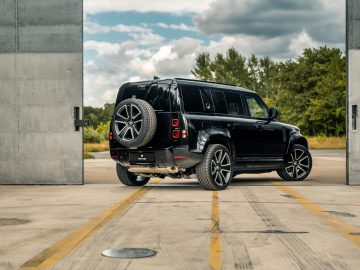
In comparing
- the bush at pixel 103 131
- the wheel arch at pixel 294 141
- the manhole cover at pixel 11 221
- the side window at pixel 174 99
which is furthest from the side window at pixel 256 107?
the bush at pixel 103 131

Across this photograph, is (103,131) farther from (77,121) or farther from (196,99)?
(196,99)

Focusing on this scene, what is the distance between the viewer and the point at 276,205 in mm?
10344

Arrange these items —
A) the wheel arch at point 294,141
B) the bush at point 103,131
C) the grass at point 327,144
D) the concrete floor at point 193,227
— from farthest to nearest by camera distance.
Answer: the bush at point 103,131
the grass at point 327,144
the wheel arch at point 294,141
the concrete floor at point 193,227

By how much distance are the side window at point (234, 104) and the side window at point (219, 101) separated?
16 cm

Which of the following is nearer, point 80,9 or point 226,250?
point 226,250

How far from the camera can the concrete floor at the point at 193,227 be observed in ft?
19.8

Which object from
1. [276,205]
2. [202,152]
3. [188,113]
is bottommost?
[276,205]

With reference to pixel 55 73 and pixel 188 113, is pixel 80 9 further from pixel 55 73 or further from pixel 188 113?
pixel 188 113

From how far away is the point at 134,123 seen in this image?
1248cm

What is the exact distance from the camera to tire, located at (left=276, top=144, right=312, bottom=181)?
15664mm

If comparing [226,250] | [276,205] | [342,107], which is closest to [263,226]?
[226,250]

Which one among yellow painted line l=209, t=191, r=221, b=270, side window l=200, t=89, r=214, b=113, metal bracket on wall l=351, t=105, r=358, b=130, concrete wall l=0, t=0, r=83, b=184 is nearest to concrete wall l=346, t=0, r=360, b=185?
metal bracket on wall l=351, t=105, r=358, b=130

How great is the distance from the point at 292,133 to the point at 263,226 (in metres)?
7.64

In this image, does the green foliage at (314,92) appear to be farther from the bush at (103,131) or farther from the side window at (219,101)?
the side window at (219,101)
